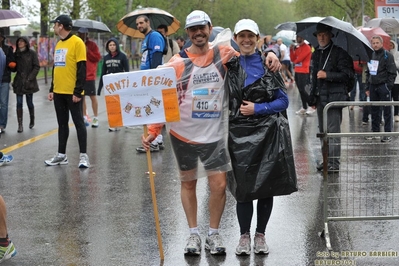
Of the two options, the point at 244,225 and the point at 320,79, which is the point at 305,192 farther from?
the point at 244,225

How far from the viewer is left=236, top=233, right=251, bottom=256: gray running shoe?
20.5ft

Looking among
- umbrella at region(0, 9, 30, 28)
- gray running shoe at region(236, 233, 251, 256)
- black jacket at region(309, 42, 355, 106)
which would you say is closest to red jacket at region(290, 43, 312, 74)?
umbrella at region(0, 9, 30, 28)

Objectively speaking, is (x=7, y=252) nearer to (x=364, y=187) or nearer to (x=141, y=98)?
(x=141, y=98)

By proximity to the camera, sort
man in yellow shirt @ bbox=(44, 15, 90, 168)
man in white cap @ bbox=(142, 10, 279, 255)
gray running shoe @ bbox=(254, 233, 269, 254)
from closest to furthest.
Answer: man in white cap @ bbox=(142, 10, 279, 255) < gray running shoe @ bbox=(254, 233, 269, 254) < man in yellow shirt @ bbox=(44, 15, 90, 168)

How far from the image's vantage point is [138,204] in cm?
822

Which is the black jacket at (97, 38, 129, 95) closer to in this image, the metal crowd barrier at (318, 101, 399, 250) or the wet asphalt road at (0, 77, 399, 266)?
the wet asphalt road at (0, 77, 399, 266)

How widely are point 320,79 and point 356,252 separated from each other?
3766 millimetres

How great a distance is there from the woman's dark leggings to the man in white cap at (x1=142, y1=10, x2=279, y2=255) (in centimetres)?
18

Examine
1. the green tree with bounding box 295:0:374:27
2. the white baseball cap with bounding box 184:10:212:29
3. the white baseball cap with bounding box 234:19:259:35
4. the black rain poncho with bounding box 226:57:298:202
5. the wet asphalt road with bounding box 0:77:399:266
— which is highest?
Result: the green tree with bounding box 295:0:374:27

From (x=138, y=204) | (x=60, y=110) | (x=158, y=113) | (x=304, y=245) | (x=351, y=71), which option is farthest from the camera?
(x=60, y=110)

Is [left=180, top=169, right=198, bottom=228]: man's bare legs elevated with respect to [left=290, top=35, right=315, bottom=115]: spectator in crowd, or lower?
lower

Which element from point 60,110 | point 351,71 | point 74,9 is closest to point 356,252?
point 351,71

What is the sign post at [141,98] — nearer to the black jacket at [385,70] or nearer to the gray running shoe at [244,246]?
the gray running shoe at [244,246]

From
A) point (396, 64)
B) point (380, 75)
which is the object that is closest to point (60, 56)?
point (380, 75)
